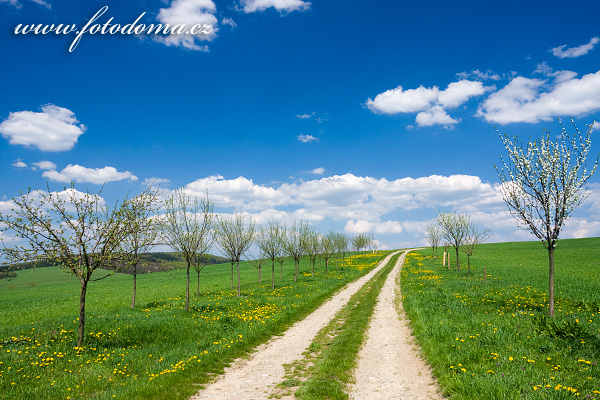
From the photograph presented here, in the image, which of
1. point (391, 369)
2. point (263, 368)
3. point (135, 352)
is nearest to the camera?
point (391, 369)

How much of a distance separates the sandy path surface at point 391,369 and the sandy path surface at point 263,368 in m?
2.27

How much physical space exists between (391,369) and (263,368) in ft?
12.7

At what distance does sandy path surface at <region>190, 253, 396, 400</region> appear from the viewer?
8.18m

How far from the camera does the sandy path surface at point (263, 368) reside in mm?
8180

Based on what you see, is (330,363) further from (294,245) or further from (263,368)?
(294,245)

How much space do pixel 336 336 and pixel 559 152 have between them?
12091 mm

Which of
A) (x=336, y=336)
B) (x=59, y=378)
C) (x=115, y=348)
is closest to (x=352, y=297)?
(x=336, y=336)

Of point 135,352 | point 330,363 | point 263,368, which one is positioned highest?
point 330,363

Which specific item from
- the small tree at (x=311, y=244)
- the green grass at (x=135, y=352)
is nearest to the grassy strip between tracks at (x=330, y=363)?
the green grass at (x=135, y=352)

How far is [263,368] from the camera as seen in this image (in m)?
10.0

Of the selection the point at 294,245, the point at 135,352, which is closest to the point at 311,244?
the point at 294,245

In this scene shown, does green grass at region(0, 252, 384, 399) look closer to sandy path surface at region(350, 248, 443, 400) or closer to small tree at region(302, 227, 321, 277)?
sandy path surface at region(350, 248, 443, 400)

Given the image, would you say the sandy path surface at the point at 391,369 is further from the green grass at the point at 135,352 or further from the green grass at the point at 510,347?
the green grass at the point at 135,352

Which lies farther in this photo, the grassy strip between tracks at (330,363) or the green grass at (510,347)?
the grassy strip between tracks at (330,363)
